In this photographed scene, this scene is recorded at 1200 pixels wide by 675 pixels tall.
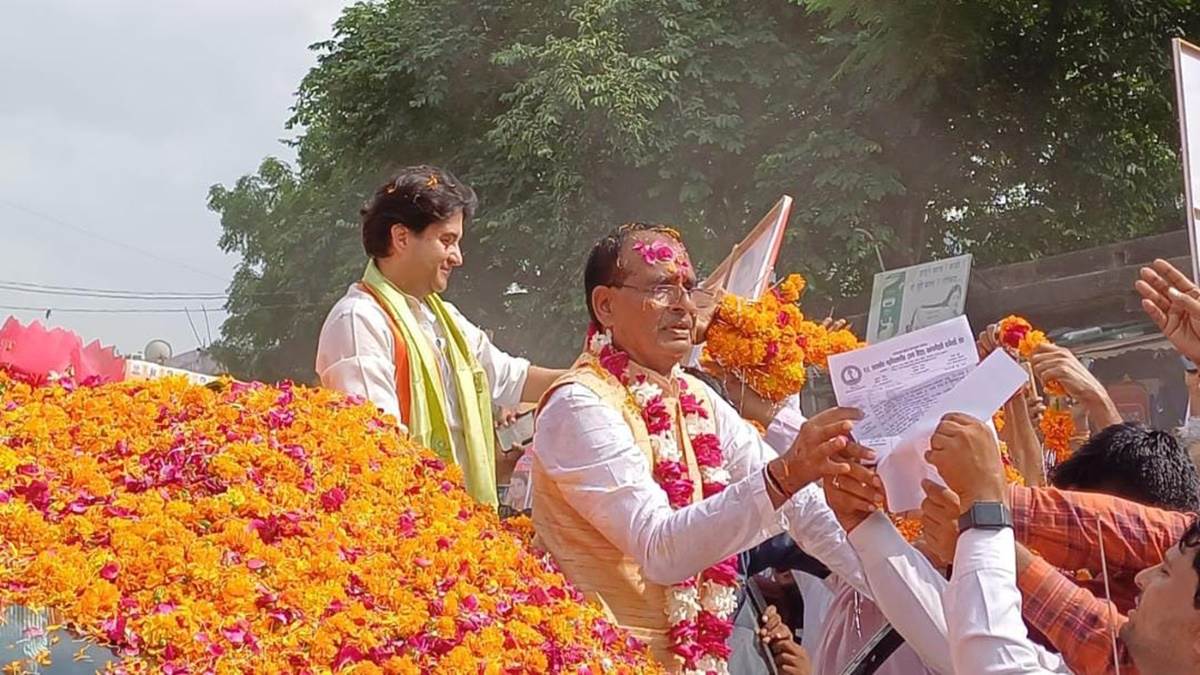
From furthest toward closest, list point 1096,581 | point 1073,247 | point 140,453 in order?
1. point 1073,247
2. point 1096,581
3. point 140,453

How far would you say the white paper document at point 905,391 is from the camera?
2285 mm

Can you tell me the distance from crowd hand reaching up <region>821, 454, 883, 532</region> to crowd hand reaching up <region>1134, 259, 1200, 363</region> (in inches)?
38.8

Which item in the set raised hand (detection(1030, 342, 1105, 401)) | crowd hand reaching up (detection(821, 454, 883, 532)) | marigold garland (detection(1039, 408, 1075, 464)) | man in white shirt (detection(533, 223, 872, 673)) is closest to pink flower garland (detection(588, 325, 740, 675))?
man in white shirt (detection(533, 223, 872, 673))

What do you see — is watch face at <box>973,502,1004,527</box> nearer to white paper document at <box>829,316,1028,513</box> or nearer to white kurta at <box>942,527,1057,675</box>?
white kurta at <box>942,527,1057,675</box>

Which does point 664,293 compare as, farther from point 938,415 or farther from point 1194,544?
point 1194,544

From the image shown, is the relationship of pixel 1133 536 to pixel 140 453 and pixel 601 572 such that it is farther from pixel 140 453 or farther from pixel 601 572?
pixel 140 453

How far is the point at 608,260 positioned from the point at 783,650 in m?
1.19

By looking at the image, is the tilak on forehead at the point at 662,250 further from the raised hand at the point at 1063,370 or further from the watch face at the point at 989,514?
the watch face at the point at 989,514

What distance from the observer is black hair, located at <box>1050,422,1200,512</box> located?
9.18 feet

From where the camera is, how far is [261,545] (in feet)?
6.98

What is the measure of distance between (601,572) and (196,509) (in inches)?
38.5

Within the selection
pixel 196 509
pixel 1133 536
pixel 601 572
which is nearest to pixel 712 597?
pixel 601 572

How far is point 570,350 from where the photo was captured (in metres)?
17.8

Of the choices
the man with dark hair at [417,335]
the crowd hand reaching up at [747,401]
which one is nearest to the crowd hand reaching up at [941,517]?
the man with dark hair at [417,335]
